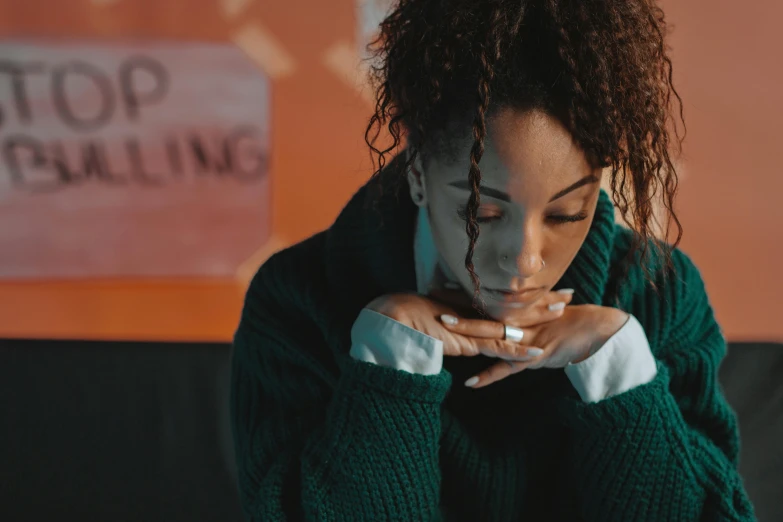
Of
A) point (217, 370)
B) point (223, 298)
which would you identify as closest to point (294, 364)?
point (217, 370)

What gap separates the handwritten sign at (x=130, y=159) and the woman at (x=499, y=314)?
1.00 m

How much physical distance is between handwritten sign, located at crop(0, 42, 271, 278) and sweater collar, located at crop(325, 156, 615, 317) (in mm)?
1048

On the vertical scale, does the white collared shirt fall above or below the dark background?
above

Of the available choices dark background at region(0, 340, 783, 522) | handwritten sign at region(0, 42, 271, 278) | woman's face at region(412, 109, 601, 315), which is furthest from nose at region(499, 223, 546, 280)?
handwritten sign at region(0, 42, 271, 278)

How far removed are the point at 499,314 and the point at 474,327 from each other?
0.03m

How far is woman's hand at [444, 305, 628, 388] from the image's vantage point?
89cm

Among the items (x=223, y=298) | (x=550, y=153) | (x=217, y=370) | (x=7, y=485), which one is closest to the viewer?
(x=550, y=153)

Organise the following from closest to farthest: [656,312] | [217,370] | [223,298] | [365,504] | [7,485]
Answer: [365,504]
[656,312]
[7,485]
[217,370]
[223,298]

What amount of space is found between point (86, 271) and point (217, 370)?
0.84m

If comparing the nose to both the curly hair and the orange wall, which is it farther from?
the orange wall

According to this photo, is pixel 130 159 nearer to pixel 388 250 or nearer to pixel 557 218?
pixel 388 250

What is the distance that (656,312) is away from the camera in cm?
96

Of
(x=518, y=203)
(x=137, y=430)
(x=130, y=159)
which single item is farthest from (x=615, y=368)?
(x=130, y=159)

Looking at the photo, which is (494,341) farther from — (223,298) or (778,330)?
(778,330)
